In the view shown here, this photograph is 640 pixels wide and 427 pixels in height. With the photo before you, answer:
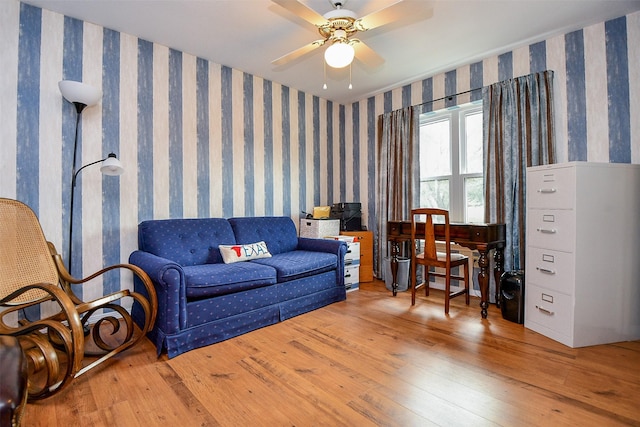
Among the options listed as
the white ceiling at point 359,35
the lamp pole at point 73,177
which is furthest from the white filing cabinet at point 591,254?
the lamp pole at point 73,177

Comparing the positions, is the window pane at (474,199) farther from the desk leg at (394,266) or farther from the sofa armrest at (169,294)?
the sofa armrest at (169,294)

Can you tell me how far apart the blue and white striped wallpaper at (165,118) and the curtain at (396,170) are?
334 millimetres

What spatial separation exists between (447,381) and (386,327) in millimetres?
825

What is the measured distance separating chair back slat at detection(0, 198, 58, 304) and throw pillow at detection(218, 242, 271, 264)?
47.7 inches

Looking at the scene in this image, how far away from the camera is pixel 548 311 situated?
2.37 m

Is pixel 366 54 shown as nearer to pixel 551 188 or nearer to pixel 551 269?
pixel 551 188

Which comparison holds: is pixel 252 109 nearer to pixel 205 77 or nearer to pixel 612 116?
pixel 205 77

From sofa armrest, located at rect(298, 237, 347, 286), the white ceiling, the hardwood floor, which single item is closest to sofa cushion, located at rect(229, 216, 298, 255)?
sofa armrest, located at rect(298, 237, 347, 286)

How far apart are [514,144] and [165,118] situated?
3.48m

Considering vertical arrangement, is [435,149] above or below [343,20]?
below

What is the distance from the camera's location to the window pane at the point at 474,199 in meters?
3.52

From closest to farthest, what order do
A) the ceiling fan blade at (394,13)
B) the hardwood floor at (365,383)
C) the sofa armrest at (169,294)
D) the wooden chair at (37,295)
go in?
the hardwood floor at (365,383) < the wooden chair at (37,295) < the ceiling fan blade at (394,13) < the sofa armrest at (169,294)

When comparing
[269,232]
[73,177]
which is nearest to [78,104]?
[73,177]

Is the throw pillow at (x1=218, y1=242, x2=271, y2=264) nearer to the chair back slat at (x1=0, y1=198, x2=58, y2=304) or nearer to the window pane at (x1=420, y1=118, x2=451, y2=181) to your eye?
the chair back slat at (x1=0, y1=198, x2=58, y2=304)
